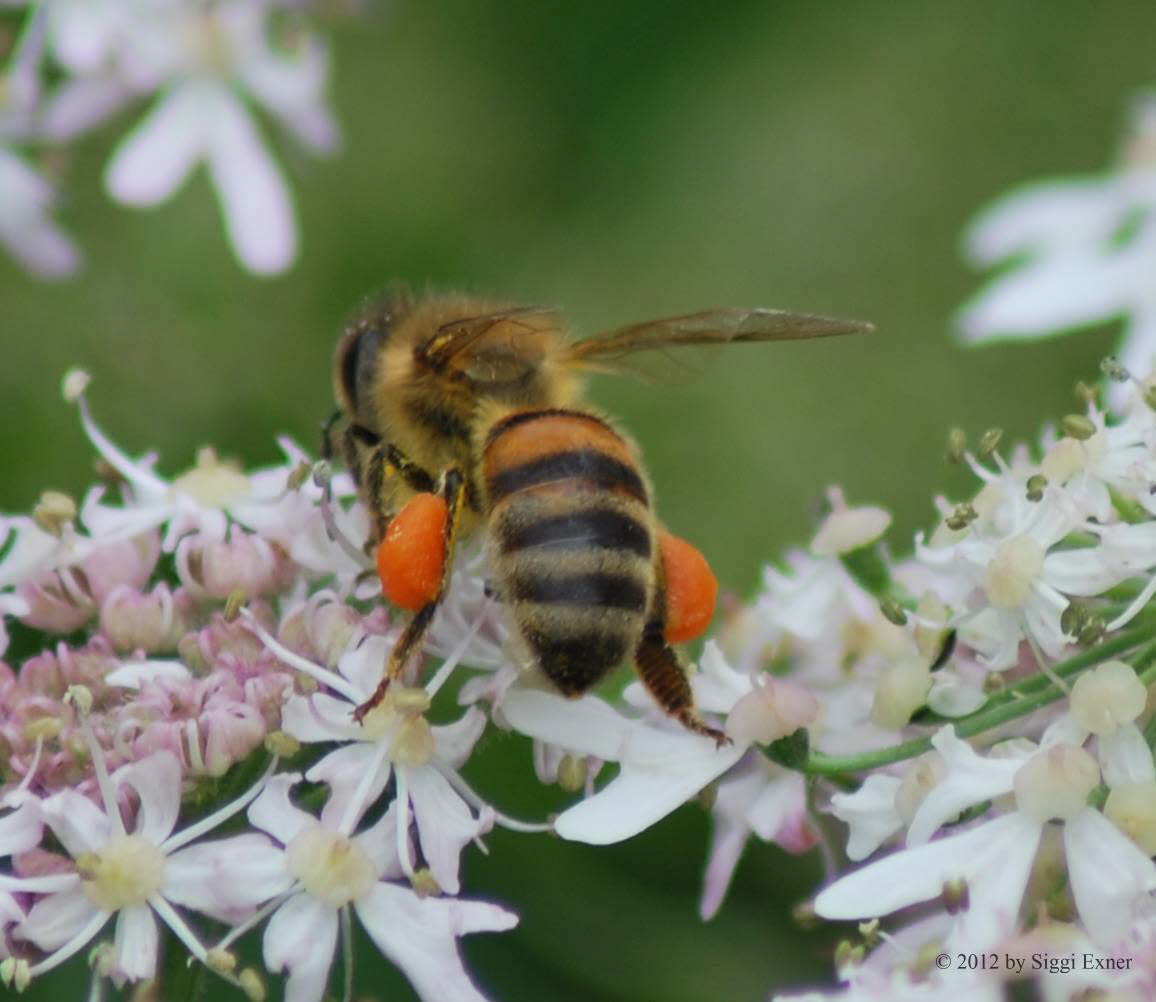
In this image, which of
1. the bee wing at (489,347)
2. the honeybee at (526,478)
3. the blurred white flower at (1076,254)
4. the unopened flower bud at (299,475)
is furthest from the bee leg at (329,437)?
the blurred white flower at (1076,254)

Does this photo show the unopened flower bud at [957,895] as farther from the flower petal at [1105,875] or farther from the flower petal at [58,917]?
the flower petal at [58,917]

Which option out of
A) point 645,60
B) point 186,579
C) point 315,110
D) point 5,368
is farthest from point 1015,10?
point 186,579

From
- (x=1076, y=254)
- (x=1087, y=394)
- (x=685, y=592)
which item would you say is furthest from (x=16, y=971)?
(x=1076, y=254)

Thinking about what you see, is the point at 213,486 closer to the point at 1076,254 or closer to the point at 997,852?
the point at 997,852

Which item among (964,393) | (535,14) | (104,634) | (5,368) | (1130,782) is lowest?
(1130,782)

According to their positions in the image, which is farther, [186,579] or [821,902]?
[186,579]

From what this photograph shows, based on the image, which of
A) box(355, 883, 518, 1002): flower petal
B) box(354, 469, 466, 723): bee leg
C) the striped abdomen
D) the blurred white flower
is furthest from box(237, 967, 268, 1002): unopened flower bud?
the blurred white flower

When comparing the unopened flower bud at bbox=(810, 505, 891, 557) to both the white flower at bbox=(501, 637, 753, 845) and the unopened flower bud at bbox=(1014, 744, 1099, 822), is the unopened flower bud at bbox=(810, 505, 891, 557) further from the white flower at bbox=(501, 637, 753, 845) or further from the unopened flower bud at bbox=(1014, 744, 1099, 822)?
the unopened flower bud at bbox=(1014, 744, 1099, 822)

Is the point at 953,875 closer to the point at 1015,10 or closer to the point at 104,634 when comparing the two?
the point at 104,634
